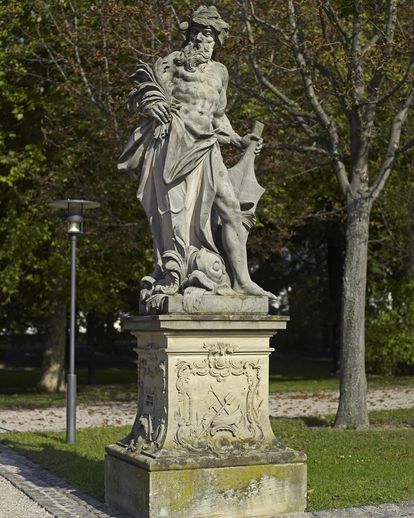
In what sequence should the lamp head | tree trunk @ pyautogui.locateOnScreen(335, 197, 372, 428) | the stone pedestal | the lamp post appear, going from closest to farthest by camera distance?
the stone pedestal → the lamp post → the lamp head → tree trunk @ pyautogui.locateOnScreen(335, 197, 372, 428)

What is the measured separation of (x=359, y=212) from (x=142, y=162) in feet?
23.0

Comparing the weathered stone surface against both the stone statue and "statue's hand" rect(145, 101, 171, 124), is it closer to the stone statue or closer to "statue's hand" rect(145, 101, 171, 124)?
the stone statue

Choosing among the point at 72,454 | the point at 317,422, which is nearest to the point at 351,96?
the point at 317,422

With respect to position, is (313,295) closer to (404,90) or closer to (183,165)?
(404,90)

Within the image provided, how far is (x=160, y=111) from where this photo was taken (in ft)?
27.3

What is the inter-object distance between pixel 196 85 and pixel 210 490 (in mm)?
3577

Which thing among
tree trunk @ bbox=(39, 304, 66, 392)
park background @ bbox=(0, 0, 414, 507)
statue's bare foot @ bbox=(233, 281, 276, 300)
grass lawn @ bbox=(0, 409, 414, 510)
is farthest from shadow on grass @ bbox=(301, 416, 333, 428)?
tree trunk @ bbox=(39, 304, 66, 392)

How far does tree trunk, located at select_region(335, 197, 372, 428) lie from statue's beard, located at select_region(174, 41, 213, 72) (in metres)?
6.90

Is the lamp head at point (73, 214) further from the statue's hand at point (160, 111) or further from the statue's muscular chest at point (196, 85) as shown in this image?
the statue's hand at point (160, 111)

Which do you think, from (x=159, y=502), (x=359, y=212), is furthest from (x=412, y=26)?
(x=159, y=502)

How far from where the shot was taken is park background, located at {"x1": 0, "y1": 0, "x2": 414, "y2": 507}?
16.0 m

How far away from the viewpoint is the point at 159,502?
7.63m

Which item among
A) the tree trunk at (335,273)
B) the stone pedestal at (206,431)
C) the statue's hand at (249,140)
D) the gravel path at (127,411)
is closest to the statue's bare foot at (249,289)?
the stone pedestal at (206,431)

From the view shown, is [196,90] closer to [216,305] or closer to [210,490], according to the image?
[216,305]
